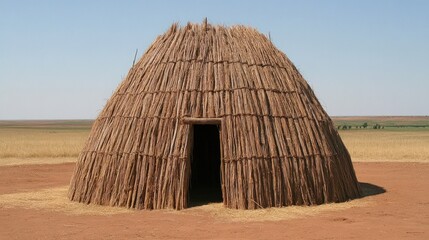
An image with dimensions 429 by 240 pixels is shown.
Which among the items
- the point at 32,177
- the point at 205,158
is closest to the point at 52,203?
the point at 205,158

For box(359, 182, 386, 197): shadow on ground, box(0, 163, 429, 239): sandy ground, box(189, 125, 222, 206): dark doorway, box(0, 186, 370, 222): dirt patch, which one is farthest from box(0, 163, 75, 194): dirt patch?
box(359, 182, 386, 197): shadow on ground

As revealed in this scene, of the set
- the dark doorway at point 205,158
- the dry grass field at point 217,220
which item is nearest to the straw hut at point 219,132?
the dry grass field at point 217,220

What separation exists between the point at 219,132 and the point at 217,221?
2.28 meters

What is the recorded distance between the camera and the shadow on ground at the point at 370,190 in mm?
14147

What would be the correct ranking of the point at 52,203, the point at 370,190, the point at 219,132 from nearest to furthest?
the point at 219,132 → the point at 52,203 → the point at 370,190

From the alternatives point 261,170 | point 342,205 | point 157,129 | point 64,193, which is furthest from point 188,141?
point 64,193

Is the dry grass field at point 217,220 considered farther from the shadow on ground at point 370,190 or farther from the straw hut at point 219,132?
the straw hut at point 219,132

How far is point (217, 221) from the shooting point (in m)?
10.2

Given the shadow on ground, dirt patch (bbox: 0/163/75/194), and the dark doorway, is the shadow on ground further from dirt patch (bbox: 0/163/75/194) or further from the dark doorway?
dirt patch (bbox: 0/163/75/194)

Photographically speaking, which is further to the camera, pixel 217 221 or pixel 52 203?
pixel 52 203

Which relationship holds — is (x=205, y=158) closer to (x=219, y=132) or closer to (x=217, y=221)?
(x=219, y=132)

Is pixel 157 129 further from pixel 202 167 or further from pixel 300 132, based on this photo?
pixel 202 167

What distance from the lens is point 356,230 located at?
Result: 9570 mm

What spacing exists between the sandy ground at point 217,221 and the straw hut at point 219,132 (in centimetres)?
41
